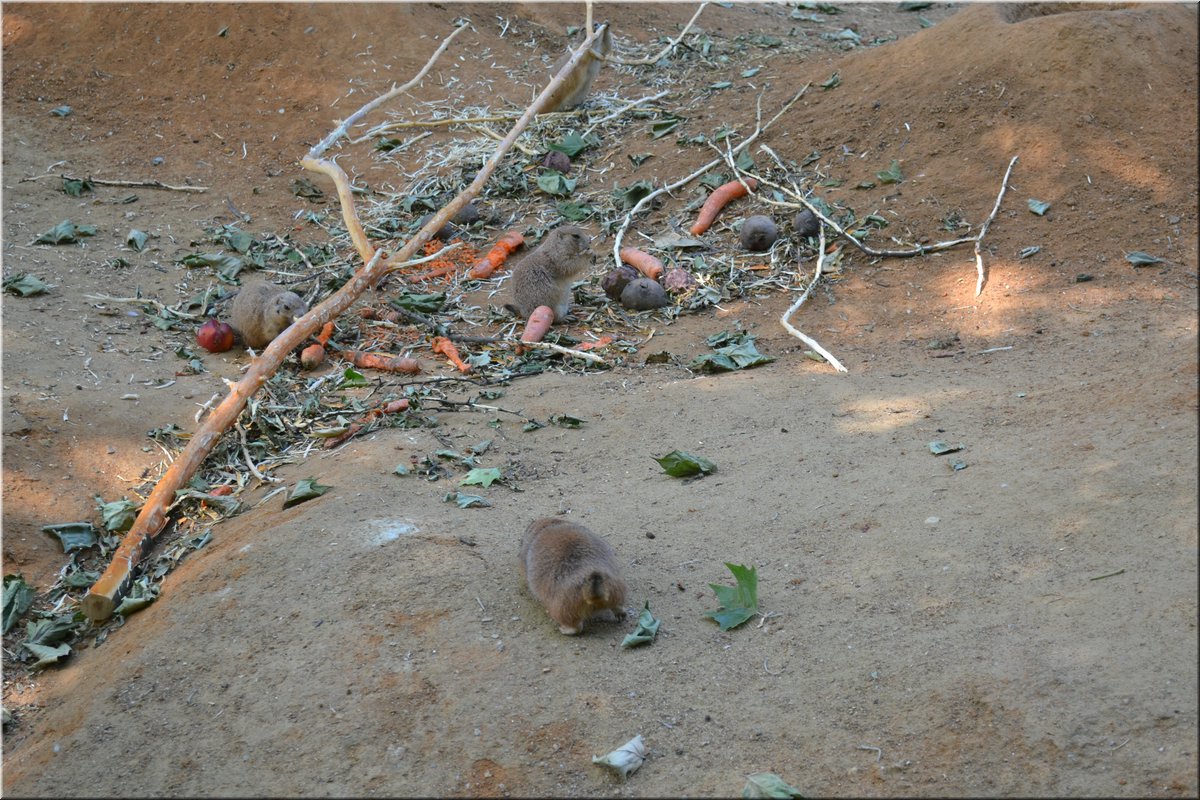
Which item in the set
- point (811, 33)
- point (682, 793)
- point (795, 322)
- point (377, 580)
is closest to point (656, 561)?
point (377, 580)

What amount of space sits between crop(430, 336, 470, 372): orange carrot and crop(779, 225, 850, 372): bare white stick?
241 centimetres

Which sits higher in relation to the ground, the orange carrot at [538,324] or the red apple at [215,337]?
the red apple at [215,337]

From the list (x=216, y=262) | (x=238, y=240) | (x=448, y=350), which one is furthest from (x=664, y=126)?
(x=216, y=262)

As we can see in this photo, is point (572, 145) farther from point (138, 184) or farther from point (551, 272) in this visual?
point (138, 184)

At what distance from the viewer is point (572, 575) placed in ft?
13.0

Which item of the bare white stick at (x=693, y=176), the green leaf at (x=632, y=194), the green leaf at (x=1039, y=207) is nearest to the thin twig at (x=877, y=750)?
the green leaf at (x=1039, y=207)

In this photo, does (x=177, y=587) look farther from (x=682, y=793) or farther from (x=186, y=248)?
(x=186, y=248)

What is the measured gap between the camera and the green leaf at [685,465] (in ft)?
18.2

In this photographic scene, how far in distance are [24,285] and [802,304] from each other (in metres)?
6.26

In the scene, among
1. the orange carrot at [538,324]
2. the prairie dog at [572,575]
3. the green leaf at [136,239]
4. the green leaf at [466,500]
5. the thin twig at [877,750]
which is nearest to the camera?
the thin twig at [877,750]

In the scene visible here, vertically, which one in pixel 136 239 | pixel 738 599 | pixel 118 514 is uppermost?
pixel 738 599

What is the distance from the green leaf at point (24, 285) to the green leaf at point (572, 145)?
5.19 m

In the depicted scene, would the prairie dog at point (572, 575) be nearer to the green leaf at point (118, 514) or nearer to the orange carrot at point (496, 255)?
the green leaf at point (118, 514)

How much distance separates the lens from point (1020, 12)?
1006 cm
